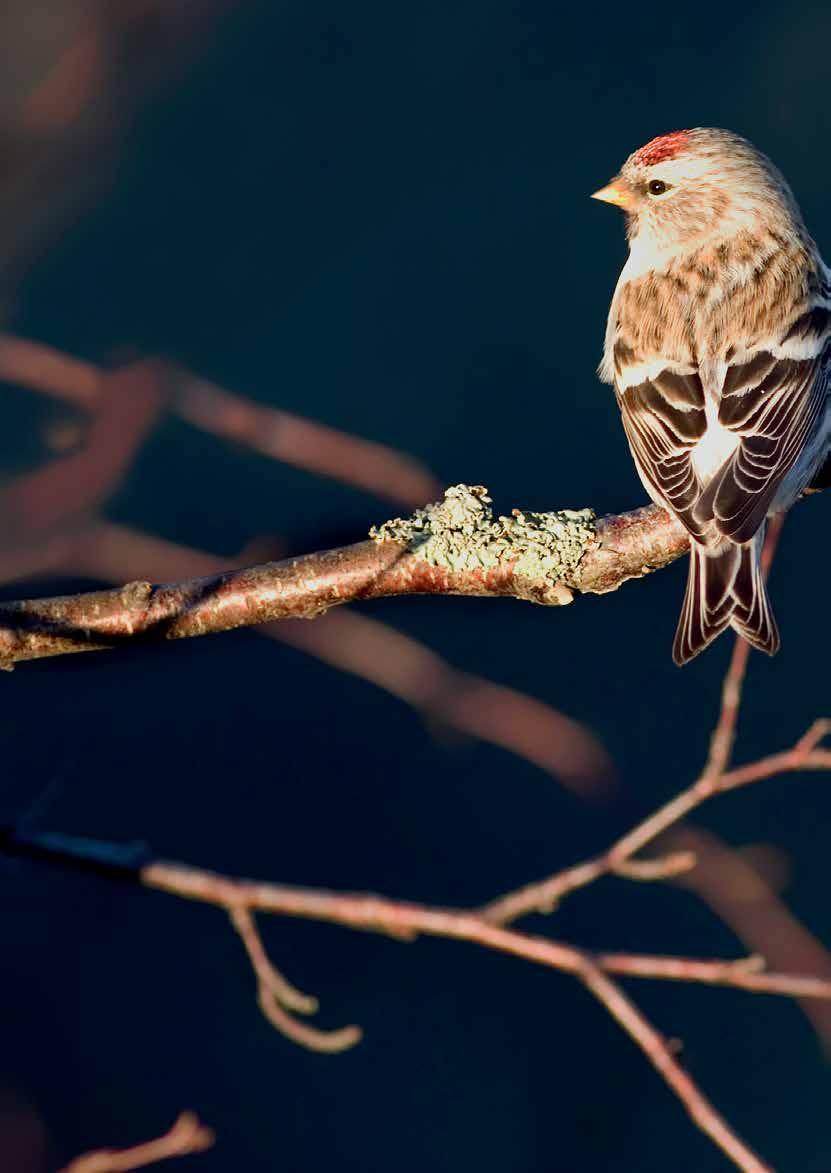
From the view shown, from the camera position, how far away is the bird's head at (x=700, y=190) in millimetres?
2756

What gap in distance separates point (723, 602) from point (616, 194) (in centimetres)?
110

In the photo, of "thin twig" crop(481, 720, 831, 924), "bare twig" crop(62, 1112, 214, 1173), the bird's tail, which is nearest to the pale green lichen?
the bird's tail

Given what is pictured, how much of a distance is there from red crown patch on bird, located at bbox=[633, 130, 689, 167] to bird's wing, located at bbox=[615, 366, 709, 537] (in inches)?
23.5

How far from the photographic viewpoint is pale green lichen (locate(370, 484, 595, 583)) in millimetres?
1917

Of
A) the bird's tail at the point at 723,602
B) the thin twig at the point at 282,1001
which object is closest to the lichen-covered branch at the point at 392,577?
the bird's tail at the point at 723,602

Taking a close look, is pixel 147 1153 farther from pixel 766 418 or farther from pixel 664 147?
pixel 664 147

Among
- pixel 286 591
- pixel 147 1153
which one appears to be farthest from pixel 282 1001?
pixel 286 591

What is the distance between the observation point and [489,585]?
1947 mm

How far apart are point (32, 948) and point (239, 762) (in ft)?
1.42

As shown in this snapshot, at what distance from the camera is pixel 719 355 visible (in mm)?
2430

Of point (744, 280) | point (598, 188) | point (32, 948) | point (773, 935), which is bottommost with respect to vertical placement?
point (773, 935)

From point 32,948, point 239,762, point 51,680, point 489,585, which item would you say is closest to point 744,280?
point 489,585

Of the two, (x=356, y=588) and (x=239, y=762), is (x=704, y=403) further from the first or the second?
(x=239, y=762)

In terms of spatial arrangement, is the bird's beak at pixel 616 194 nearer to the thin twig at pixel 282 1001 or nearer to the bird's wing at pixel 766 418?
the bird's wing at pixel 766 418
